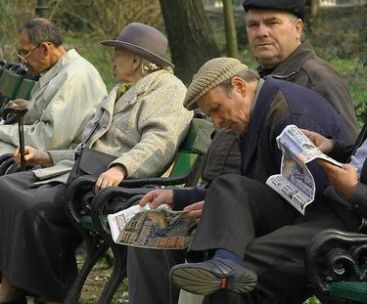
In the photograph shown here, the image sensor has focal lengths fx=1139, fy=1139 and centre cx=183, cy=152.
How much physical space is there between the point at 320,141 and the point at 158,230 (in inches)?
30.8

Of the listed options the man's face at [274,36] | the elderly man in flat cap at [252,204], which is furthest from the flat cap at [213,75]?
the man's face at [274,36]

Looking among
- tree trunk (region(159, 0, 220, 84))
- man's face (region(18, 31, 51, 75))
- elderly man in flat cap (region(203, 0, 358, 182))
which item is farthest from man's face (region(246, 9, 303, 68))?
tree trunk (region(159, 0, 220, 84))

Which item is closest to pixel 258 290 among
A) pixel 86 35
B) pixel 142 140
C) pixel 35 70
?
pixel 142 140

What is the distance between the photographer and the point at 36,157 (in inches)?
263

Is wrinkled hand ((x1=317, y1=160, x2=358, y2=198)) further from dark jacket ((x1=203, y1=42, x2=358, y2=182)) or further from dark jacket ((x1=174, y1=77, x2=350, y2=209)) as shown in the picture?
dark jacket ((x1=203, y1=42, x2=358, y2=182))

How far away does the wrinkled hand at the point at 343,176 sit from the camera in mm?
4289

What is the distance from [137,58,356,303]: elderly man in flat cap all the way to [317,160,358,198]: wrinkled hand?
0.22 metres

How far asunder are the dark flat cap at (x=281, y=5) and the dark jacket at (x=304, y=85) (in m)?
0.18

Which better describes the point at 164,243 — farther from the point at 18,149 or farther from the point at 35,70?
the point at 35,70

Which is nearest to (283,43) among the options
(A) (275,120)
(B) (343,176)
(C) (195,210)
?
(A) (275,120)

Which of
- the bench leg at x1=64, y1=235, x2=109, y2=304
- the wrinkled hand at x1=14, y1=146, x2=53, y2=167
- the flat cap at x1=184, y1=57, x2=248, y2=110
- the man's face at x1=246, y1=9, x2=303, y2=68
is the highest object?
the flat cap at x1=184, y1=57, x2=248, y2=110

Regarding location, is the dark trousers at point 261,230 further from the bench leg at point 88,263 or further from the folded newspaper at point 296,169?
the bench leg at point 88,263

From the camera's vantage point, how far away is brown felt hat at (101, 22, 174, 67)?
6.24 meters

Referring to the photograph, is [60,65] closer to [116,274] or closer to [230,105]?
[116,274]
